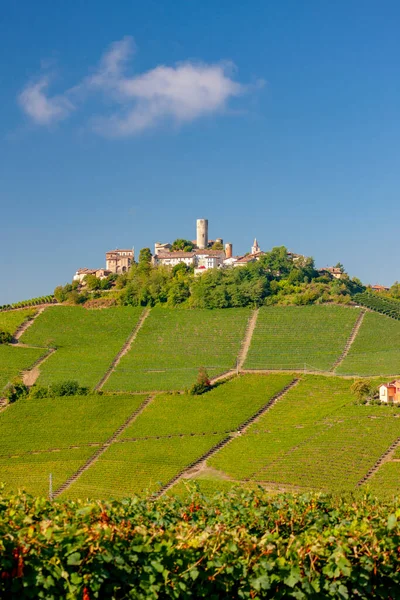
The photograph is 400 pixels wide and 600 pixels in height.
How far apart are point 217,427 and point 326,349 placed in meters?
21.9

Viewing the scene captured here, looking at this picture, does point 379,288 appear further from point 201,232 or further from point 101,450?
point 101,450

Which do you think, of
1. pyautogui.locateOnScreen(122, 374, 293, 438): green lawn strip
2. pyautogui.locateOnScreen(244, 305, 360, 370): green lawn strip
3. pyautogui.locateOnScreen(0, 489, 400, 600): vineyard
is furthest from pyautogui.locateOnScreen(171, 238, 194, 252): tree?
pyautogui.locateOnScreen(0, 489, 400, 600): vineyard

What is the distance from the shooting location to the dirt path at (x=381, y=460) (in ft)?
137

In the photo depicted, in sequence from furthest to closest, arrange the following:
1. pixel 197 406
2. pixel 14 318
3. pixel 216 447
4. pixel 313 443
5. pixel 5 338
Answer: pixel 14 318 < pixel 5 338 < pixel 197 406 < pixel 216 447 < pixel 313 443

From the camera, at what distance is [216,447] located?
51.9 m

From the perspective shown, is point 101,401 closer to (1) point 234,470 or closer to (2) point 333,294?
(1) point 234,470

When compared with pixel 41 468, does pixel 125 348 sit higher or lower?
higher

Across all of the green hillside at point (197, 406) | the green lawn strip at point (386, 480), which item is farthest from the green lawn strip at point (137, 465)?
the green lawn strip at point (386, 480)

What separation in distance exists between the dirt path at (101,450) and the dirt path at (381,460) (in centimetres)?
1831

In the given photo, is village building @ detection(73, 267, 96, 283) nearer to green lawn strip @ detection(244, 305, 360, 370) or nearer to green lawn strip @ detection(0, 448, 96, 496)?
green lawn strip @ detection(244, 305, 360, 370)

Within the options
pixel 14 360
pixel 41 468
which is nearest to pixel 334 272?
pixel 14 360

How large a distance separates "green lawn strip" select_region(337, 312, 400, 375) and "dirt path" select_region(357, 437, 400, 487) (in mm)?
17328

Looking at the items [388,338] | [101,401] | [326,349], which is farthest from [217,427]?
[388,338]

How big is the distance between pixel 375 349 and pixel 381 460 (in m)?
29.2
